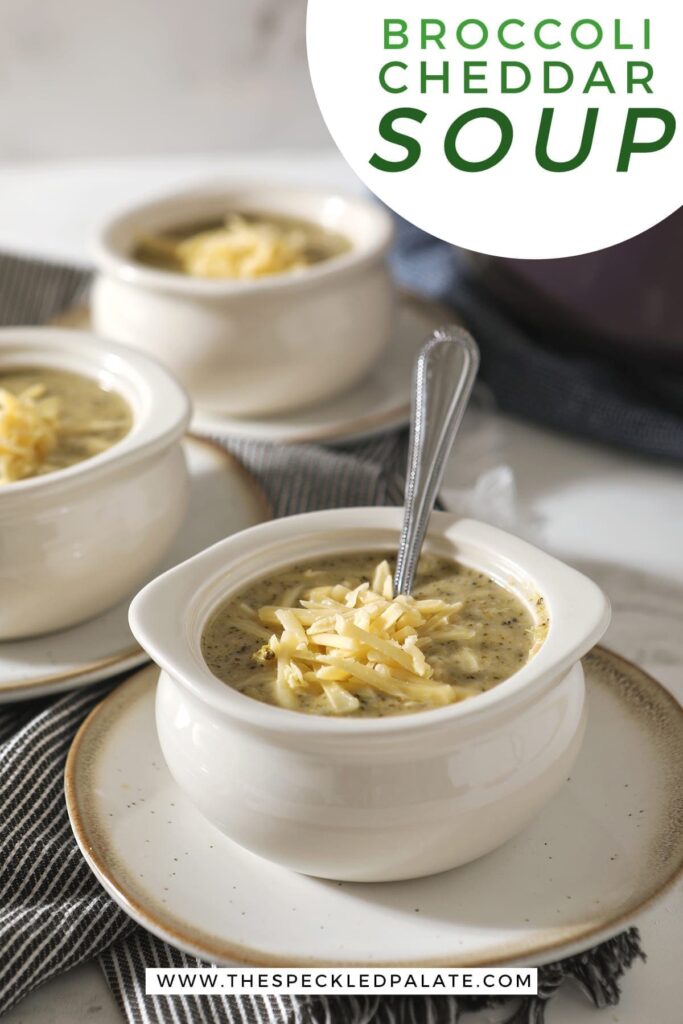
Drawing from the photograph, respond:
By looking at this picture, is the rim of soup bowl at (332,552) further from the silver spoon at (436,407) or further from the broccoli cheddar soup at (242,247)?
the broccoli cheddar soup at (242,247)

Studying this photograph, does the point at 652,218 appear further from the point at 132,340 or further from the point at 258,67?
the point at 258,67

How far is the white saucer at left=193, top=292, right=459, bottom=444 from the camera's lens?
1.66 metres

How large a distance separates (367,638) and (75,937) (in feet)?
0.96

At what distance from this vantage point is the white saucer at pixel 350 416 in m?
1.66

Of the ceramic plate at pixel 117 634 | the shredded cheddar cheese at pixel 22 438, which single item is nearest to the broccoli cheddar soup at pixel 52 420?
the shredded cheddar cheese at pixel 22 438

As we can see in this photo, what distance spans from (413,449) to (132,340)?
2.08 feet

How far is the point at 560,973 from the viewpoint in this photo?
901mm

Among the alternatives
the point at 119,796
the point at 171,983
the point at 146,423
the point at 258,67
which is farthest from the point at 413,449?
the point at 258,67

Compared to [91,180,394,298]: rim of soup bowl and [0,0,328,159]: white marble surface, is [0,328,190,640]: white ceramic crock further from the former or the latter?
[0,0,328,159]: white marble surface

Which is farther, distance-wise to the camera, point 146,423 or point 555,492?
point 555,492

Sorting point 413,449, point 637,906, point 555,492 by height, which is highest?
point 413,449

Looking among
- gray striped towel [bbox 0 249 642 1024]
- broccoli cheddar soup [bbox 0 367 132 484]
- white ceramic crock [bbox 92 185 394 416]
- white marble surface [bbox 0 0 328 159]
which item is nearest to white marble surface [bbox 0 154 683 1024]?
gray striped towel [bbox 0 249 642 1024]

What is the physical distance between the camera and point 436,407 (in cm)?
121

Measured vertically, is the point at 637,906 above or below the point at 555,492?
above
